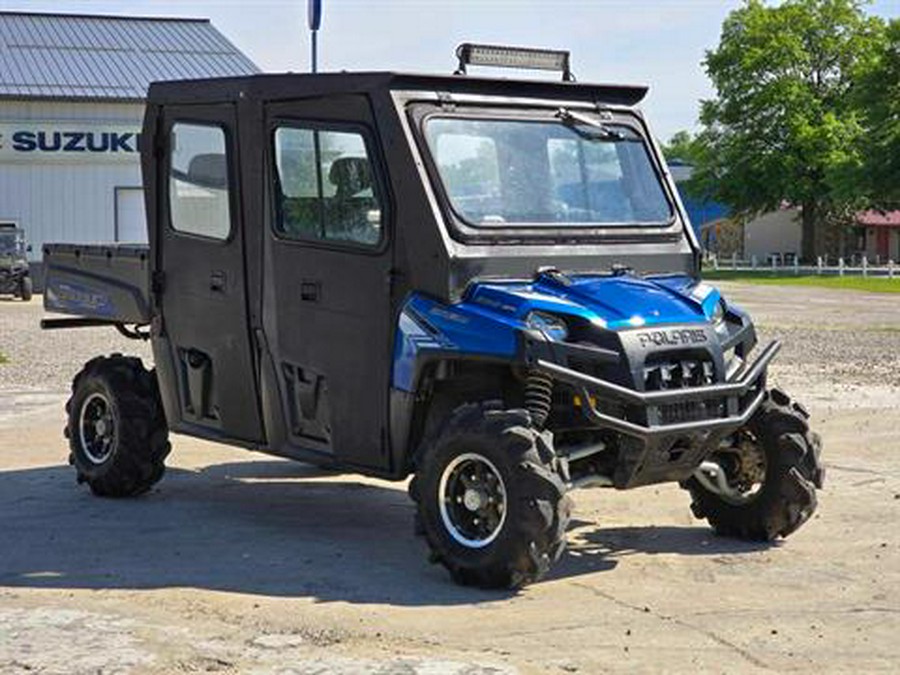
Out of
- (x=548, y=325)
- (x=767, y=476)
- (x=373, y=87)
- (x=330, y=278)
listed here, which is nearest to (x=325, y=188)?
(x=330, y=278)

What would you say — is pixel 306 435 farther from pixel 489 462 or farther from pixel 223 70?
pixel 223 70

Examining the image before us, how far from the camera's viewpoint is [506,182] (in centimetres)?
859

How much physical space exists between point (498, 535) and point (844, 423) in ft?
23.4

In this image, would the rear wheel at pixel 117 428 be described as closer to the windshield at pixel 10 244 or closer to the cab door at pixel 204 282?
the cab door at pixel 204 282

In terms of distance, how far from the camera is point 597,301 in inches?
312

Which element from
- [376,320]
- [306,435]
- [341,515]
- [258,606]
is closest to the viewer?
[258,606]

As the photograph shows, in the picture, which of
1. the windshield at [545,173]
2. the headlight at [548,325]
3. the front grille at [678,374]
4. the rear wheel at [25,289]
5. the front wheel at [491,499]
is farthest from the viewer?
the rear wheel at [25,289]

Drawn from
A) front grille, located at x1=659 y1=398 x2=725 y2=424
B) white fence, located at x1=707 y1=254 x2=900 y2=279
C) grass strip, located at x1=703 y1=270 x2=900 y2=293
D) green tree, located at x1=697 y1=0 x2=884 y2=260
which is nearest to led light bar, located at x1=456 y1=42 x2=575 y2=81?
front grille, located at x1=659 y1=398 x2=725 y2=424

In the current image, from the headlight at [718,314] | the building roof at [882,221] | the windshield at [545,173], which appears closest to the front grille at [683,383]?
the headlight at [718,314]

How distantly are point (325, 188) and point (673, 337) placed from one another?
6.79ft

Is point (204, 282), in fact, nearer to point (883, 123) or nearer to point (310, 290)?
point (310, 290)

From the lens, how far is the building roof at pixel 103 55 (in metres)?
44.8

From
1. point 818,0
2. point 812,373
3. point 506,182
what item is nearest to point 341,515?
point 506,182

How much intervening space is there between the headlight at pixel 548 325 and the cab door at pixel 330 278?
928 mm
